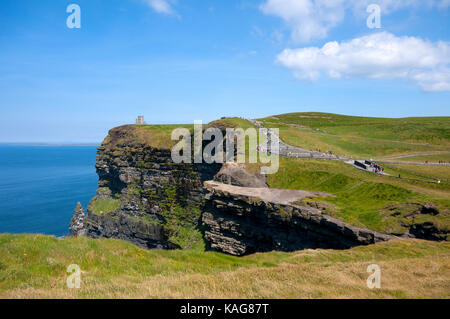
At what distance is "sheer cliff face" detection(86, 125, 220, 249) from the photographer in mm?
60312

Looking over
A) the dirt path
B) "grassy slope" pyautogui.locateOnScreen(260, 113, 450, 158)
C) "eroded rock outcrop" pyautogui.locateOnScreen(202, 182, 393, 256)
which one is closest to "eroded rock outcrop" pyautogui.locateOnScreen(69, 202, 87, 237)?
"eroded rock outcrop" pyautogui.locateOnScreen(202, 182, 393, 256)

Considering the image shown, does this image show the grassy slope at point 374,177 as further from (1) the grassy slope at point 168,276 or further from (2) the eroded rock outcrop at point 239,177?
(1) the grassy slope at point 168,276

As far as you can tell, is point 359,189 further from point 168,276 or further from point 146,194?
point 146,194

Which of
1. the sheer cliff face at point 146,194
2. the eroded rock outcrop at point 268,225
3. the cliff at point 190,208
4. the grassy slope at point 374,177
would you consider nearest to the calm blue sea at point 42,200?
the sheer cliff face at point 146,194

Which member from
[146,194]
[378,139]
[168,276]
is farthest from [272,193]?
[378,139]

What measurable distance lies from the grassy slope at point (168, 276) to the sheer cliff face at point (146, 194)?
38921 mm

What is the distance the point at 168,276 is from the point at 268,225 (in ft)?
80.1

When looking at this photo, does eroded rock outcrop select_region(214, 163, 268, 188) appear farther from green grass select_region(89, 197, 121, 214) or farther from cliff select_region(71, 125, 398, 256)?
green grass select_region(89, 197, 121, 214)

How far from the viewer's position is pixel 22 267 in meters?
11.4

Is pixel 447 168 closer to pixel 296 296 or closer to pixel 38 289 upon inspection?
pixel 296 296

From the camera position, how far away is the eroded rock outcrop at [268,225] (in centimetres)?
2594

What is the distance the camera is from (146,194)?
221 ft

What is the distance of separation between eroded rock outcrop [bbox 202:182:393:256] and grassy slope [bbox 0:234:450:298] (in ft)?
38.0
